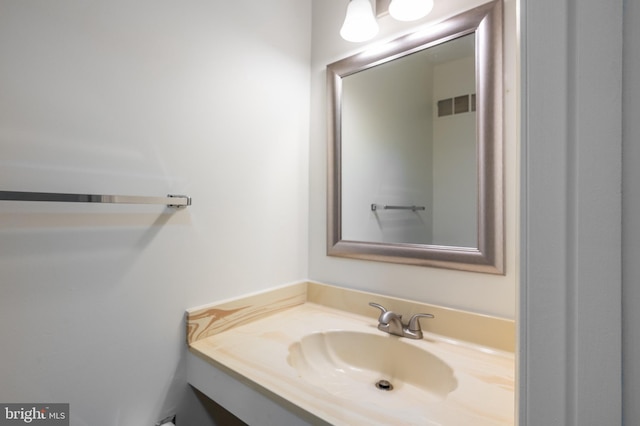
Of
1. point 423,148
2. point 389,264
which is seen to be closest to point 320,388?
point 389,264

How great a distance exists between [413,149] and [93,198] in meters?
0.99

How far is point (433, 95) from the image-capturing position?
1039 millimetres

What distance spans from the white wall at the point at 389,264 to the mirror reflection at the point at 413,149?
97 mm

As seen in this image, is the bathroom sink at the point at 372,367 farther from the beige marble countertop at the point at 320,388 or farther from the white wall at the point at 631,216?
the white wall at the point at 631,216

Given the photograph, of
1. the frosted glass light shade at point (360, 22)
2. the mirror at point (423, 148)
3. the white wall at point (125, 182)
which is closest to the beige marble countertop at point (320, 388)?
the white wall at point (125, 182)

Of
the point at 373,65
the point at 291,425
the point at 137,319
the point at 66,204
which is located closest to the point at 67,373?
the point at 137,319

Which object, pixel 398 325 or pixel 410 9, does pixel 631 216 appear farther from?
pixel 410 9

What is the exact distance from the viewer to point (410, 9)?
96 centimetres

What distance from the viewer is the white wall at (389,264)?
0.85 meters

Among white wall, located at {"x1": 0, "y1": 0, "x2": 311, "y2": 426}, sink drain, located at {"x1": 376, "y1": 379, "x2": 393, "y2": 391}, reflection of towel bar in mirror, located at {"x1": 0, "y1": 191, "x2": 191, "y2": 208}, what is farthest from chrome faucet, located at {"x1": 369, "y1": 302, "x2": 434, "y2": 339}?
reflection of towel bar in mirror, located at {"x1": 0, "y1": 191, "x2": 191, "y2": 208}

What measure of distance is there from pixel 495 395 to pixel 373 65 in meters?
1.11

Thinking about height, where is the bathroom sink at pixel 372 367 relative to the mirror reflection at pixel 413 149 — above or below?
below

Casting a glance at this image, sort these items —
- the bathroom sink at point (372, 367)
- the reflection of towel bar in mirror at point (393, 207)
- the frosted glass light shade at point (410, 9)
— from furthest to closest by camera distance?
the reflection of towel bar in mirror at point (393, 207) < the frosted glass light shade at point (410, 9) < the bathroom sink at point (372, 367)

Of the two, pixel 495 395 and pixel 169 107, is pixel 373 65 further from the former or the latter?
pixel 495 395
